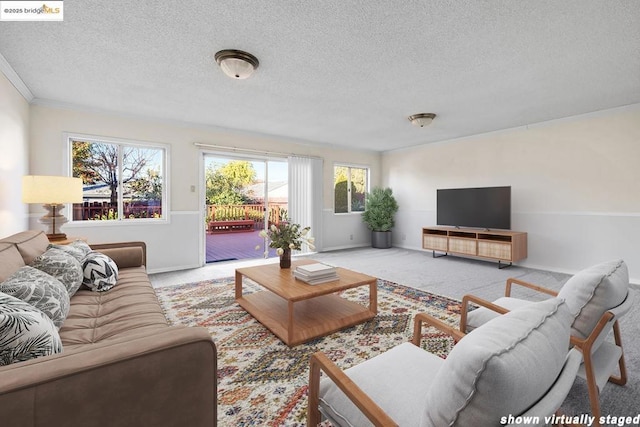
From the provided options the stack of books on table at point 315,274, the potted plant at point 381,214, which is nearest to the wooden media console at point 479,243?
the potted plant at point 381,214

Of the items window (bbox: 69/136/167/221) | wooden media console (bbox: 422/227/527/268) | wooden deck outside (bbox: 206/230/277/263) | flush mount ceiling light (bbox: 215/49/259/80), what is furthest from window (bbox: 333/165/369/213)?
flush mount ceiling light (bbox: 215/49/259/80)

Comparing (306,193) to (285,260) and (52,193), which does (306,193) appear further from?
(52,193)

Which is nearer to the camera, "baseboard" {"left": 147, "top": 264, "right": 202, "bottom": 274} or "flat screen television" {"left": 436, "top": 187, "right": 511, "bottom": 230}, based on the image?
"baseboard" {"left": 147, "top": 264, "right": 202, "bottom": 274}

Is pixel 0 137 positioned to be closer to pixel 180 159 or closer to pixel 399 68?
pixel 180 159

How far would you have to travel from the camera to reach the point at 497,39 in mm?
2291

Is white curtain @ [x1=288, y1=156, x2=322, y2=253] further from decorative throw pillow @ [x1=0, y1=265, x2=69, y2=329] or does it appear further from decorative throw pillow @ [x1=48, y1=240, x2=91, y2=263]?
decorative throw pillow @ [x1=0, y1=265, x2=69, y2=329]

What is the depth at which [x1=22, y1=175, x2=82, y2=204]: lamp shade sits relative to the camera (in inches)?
107

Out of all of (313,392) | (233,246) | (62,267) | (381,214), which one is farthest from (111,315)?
(381,214)

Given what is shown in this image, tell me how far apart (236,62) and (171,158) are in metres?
2.61

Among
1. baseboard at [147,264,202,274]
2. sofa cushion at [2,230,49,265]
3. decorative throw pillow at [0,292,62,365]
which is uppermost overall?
sofa cushion at [2,230,49,265]

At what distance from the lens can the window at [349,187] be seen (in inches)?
266

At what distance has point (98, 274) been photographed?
221 cm

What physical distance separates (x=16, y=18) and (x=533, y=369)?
343cm

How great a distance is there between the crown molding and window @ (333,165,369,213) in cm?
494
